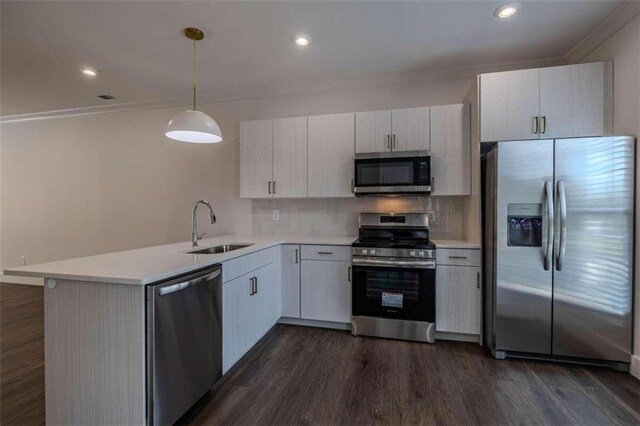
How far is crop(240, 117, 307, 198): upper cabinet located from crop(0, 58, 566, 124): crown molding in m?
0.53

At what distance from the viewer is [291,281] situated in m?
3.04

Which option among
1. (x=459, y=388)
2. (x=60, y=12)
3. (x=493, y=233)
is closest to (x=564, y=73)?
(x=493, y=233)

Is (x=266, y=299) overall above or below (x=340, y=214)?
below

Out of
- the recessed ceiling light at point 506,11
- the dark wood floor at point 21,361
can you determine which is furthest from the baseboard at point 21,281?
the recessed ceiling light at point 506,11

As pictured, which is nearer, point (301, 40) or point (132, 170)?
point (301, 40)

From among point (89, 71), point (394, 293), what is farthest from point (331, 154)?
point (89, 71)

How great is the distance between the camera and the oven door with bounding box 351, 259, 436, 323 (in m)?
2.66

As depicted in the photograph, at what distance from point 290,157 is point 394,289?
175 centimetres

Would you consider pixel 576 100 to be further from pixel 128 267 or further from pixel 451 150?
pixel 128 267

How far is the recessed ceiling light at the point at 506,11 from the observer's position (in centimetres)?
212

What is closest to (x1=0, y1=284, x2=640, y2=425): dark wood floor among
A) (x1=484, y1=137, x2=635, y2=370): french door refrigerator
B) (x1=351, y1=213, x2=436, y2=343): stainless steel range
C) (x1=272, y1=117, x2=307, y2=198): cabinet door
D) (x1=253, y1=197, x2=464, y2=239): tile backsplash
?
(x1=351, y1=213, x2=436, y2=343): stainless steel range

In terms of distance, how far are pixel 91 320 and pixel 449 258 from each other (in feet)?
8.58

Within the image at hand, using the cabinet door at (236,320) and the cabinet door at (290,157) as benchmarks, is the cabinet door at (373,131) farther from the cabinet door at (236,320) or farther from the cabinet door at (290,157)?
the cabinet door at (236,320)

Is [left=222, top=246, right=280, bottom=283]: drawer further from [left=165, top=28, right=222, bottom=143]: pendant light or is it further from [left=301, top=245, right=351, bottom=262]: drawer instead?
[left=165, top=28, right=222, bottom=143]: pendant light
